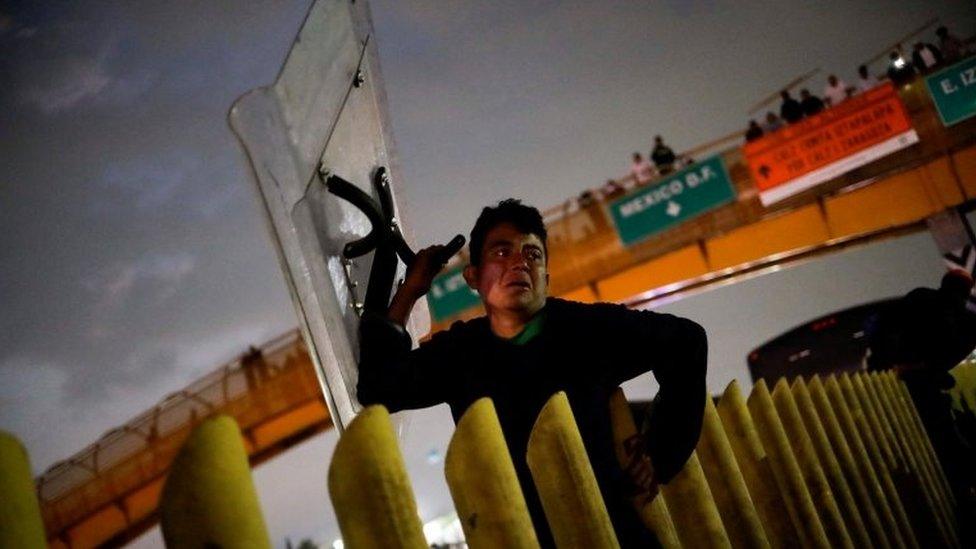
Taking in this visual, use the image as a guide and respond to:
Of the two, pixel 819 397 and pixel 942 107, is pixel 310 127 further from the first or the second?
pixel 942 107

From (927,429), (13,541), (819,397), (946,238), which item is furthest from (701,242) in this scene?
(13,541)

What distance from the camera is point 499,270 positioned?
1.91m

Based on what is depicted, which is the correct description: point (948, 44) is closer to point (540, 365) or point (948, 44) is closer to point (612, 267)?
point (612, 267)

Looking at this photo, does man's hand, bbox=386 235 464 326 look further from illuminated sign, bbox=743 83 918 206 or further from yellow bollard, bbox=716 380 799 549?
illuminated sign, bbox=743 83 918 206

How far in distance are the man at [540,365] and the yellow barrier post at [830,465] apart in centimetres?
148

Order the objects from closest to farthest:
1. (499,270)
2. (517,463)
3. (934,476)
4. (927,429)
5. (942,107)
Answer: (517,463) < (499,270) < (934,476) < (927,429) < (942,107)

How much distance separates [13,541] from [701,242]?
1237 centimetres

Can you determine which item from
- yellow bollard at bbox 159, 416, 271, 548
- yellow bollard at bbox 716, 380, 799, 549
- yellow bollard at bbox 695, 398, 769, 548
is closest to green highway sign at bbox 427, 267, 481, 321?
yellow bollard at bbox 716, 380, 799, 549

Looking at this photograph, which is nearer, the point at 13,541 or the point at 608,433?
the point at 13,541

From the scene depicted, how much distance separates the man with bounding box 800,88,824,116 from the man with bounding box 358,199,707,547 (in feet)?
44.5

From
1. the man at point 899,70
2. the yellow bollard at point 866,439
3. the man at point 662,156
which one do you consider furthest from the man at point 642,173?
the yellow bollard at point 866,439

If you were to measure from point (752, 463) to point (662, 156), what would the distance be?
42.9 ft

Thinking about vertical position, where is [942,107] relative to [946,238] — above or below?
above

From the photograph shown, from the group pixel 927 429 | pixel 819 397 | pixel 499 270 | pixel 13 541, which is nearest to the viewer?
pixel 13 541
